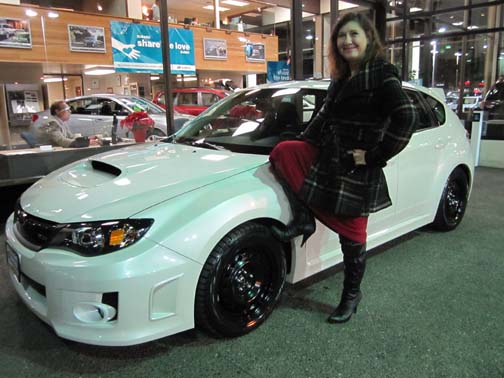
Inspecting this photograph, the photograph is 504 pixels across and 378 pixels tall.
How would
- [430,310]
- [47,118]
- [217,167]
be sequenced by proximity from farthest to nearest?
1. [47,118]
2. [430,310]
3. [217,167]

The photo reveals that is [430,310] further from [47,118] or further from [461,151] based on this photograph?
[47,118]

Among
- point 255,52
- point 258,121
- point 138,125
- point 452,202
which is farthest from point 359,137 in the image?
point 255,52

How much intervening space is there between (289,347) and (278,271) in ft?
1.33

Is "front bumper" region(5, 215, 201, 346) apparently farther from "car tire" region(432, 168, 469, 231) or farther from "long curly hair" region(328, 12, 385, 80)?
"car tire" region(432, 168, 469, 231)

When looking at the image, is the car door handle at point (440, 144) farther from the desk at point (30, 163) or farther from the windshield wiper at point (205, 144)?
the desk at point (30, 163)

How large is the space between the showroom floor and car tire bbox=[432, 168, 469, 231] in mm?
792

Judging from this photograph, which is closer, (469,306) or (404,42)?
(469,306)

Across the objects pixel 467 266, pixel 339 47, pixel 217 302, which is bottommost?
pixel 467 266

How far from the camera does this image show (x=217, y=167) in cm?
233

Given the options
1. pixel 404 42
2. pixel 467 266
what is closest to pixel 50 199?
pixel 467 266

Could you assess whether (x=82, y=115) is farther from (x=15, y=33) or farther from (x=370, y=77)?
(x=370, y=77)

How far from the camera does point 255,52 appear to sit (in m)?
10.6

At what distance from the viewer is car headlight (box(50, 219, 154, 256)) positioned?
186 cm

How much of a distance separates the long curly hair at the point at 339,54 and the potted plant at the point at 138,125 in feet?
12.2
